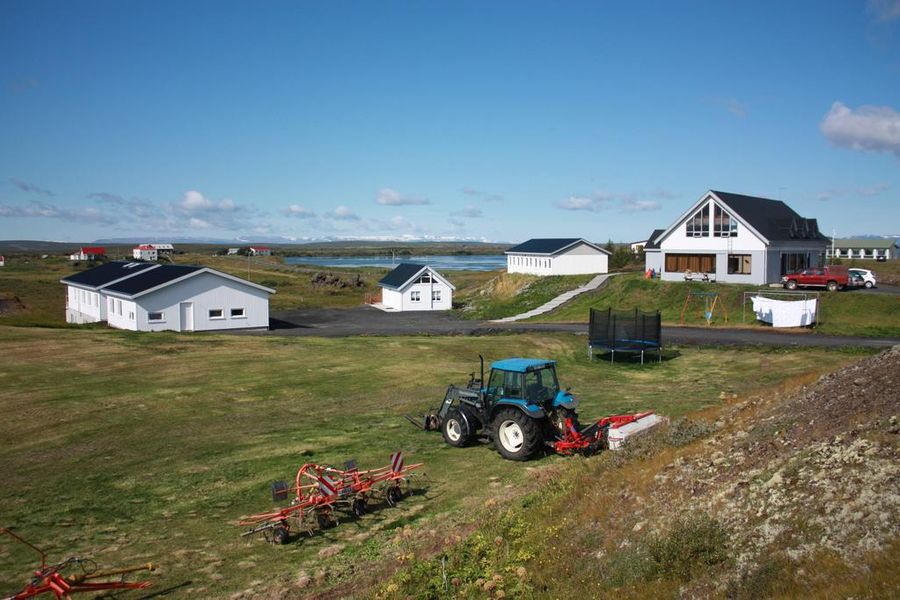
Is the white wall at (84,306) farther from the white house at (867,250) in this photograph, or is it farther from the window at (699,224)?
the white house at (867,250)

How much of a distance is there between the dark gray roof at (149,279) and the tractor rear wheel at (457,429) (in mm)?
34884

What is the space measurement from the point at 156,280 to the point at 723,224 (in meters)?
44.0

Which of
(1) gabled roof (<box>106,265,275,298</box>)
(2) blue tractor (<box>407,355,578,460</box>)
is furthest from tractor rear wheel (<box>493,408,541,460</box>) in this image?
(1) gabled roof (<box>106,265,275,298</box>)

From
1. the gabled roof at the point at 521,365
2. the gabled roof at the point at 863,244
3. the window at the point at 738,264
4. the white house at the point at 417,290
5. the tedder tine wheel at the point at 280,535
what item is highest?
the gabled roof at the point at 863,244

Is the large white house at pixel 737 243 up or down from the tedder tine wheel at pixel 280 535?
up

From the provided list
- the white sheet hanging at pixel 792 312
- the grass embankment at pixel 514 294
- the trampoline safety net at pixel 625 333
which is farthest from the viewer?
the grass embankment at pixel 514 294

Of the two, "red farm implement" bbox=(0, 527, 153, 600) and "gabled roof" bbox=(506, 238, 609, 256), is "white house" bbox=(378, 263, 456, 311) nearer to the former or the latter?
"gabled roof" bbox=(506, 238, 609, 256)

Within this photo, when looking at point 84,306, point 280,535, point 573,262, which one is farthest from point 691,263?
point 84,306

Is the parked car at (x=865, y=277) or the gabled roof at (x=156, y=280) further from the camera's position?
the parked car at (x=865, y=277)

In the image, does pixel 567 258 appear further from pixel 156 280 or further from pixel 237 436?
pixel 237 436

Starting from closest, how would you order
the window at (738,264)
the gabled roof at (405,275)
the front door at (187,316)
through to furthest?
the front door at (187,316)
the window at (738,264)
the gabled roof at (405,275)

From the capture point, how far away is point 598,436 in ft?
55.8

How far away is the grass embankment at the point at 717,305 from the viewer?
4150 centimetres

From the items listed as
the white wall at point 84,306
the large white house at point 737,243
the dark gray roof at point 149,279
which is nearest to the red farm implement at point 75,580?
the dark gray roof at point 149,279
